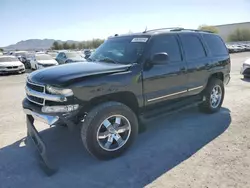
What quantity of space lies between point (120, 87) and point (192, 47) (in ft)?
7.63

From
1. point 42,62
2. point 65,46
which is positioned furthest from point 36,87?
point 65,46

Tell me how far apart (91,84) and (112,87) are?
0.37 meters

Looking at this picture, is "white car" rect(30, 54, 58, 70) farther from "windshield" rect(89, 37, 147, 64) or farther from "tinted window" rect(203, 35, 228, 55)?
"tinted window" rect(203, 35, 228, 55)

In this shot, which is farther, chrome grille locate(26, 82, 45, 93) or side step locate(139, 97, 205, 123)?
side step locate(139, 97, 205, 123)

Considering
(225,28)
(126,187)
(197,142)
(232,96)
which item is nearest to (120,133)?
(126,187)

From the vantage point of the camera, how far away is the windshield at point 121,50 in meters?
4.61

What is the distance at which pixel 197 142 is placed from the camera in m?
4.62

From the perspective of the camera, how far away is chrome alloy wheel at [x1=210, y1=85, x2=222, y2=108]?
628 centimetres

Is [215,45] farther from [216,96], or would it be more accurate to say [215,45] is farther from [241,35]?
[241,35]

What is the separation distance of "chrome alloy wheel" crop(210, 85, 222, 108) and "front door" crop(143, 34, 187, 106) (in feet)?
4.30

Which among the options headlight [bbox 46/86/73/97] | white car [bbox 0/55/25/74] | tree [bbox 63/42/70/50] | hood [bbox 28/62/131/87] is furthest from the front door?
tree [bbox 63/42/70/50]

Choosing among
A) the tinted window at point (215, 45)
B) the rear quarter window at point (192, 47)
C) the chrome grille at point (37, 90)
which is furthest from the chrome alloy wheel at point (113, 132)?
the tinted window at point (215, 45)

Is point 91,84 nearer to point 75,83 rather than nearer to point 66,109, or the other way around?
point 75,83

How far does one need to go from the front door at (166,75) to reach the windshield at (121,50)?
247 millimetres
